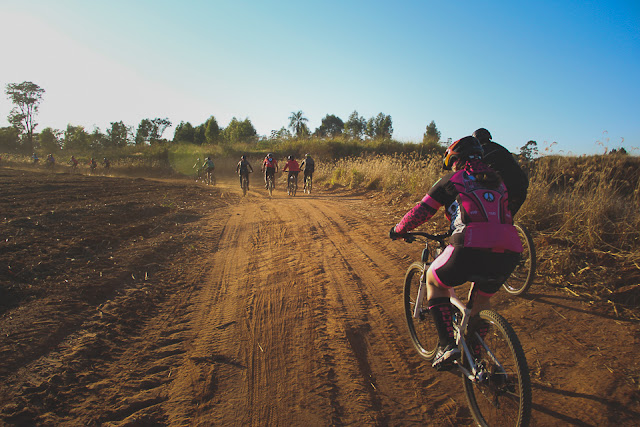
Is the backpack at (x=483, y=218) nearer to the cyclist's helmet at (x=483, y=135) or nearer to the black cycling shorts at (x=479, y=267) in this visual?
the black cycling shorts at (x=479, y=267)

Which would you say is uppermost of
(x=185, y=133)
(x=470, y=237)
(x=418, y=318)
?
(x=185, y=133)

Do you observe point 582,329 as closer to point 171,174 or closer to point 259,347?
point 259,347

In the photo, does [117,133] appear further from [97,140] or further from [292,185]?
[292,185]

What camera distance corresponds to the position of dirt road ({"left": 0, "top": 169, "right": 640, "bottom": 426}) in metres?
2.63

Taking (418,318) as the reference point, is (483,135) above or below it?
above

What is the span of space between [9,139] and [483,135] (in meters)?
94.9

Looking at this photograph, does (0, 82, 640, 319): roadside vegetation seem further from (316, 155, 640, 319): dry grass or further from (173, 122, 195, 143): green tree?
(173, 122, 195, 143): green tree

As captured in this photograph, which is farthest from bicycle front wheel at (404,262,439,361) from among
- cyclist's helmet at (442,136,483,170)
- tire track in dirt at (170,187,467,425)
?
cyclist's helmet at (442,136,483,170)

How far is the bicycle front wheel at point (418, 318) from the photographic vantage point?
128 inches

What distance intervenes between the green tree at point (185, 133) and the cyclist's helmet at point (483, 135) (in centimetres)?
6338

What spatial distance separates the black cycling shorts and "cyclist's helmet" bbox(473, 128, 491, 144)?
2244mm

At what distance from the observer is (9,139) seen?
228 ft

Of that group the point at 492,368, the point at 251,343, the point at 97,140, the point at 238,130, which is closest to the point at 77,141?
the point at 97,140

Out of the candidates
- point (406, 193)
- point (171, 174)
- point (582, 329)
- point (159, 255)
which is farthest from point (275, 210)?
point (171, 174)
